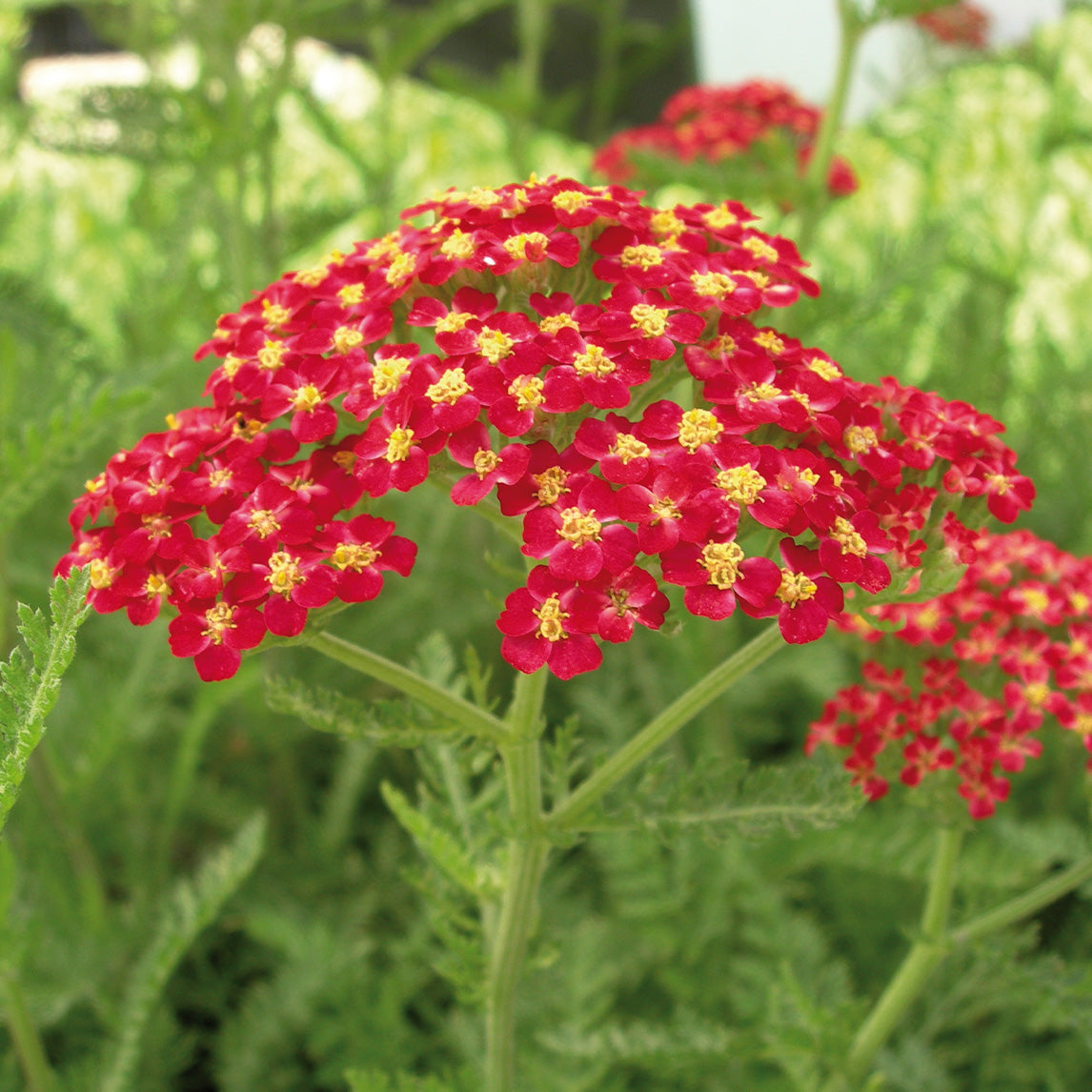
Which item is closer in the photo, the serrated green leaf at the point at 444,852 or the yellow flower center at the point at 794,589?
the yellow flower center at the point at 794,589

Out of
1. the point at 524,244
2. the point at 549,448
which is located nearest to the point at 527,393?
the point at 549,448

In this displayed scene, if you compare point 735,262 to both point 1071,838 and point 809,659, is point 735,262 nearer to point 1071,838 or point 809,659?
point 1071,838

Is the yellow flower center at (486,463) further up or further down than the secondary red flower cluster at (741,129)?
further down

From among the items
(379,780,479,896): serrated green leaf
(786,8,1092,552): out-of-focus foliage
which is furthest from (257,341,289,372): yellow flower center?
(786,8,1092,552): out-of-focus foliage

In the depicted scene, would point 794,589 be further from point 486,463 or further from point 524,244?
point 524,244

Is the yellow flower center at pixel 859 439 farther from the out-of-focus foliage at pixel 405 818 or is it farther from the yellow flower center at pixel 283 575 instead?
the yellow flower center at pixel 283 575

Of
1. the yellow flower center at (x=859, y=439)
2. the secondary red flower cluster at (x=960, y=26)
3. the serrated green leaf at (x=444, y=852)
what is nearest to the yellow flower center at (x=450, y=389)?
the yellow flower center at (x=859, y=439)

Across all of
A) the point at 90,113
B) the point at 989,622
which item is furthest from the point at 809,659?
the point at 90,113

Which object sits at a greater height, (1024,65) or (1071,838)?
(1024,65)
